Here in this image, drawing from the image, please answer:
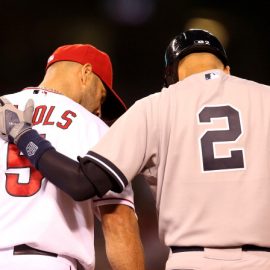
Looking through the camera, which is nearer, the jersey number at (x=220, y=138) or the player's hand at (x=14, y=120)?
the jersey number at (x=220, y=138)

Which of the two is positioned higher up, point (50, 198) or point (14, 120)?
point (14, 120)

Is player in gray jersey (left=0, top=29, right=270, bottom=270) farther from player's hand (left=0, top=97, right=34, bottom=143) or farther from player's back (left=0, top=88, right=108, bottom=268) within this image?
player's back (left=0, top=88, right=108, bottom=268)

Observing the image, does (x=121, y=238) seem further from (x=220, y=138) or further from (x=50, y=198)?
(x=220, y=138)

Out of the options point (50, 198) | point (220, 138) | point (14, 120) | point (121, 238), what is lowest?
point (121, 238)

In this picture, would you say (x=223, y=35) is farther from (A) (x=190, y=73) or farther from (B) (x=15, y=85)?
(A) (x=190, y=73)

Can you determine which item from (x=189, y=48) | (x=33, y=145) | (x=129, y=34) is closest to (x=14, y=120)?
(x=33, y=145)

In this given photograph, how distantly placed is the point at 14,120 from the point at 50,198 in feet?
0.81

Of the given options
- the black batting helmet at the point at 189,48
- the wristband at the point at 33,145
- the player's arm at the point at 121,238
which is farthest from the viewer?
the black batting helmet at the point at 189,48

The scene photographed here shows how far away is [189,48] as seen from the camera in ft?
5.79

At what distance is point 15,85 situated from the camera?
5.24 meters

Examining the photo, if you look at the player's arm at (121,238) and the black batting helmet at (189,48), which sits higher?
the black batting helmet at (189,48)

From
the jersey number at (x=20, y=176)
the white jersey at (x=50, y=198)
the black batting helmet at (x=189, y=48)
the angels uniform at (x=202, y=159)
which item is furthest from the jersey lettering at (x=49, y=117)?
the black batting helmet at (x=189, y=48)

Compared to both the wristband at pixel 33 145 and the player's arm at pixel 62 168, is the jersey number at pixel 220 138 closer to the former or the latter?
the player's arm at pixel 62 168

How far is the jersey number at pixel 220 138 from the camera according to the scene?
4.81 ft
